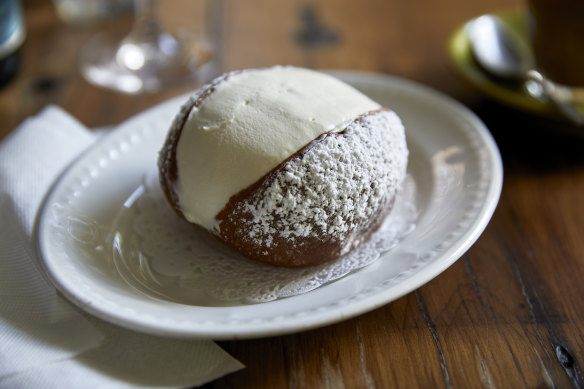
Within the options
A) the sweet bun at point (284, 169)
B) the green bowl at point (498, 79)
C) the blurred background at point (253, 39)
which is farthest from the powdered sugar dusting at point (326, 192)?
the blurred background at point (253, 39)

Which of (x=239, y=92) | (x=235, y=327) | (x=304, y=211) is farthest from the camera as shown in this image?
(x=239, y=92)

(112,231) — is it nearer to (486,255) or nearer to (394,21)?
(486,255)

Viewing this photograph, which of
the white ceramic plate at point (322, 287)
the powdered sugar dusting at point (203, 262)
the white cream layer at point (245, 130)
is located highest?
the white cream layer at point (245, 130)

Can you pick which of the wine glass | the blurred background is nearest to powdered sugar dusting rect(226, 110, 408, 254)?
the blurred background

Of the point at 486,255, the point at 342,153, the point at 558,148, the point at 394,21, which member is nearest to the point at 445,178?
the point at 486,255

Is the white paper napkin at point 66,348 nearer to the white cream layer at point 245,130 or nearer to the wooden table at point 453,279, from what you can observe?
the wooden table at point 453,279

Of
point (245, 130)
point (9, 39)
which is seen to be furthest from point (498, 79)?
point (9, 39)
